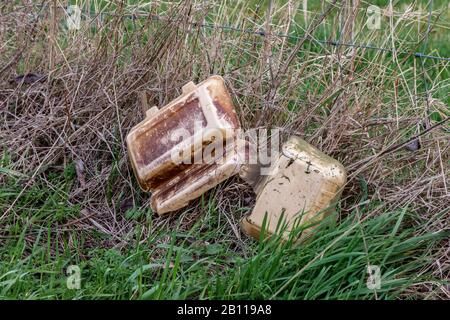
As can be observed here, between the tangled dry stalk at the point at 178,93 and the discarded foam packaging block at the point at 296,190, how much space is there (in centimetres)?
13

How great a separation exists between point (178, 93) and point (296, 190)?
763 mm

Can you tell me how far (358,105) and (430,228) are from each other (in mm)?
600

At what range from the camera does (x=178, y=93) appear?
3.24m

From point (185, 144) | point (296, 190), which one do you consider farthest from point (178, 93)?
point (296, 190)

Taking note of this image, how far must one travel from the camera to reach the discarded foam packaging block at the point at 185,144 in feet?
9.48

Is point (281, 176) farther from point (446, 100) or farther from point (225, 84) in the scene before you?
point (446, 100)

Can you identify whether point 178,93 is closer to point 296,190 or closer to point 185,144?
point 185,144

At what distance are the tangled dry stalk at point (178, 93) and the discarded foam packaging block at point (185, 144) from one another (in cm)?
10

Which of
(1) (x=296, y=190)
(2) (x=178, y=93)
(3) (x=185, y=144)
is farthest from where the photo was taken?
(2) (x=178, y=93)

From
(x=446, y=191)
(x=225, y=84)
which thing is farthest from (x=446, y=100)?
(x=225, y=84)

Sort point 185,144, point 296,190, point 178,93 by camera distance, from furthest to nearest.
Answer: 1. point 178,93
2. point 185,144
3. point 296,190

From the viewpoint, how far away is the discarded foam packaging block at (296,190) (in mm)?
→ 2750

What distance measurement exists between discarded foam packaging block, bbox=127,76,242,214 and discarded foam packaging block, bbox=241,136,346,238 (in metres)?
0.18

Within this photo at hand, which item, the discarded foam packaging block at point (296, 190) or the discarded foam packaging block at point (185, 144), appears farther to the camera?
the discarded foam packaging block at point (185, 144)
